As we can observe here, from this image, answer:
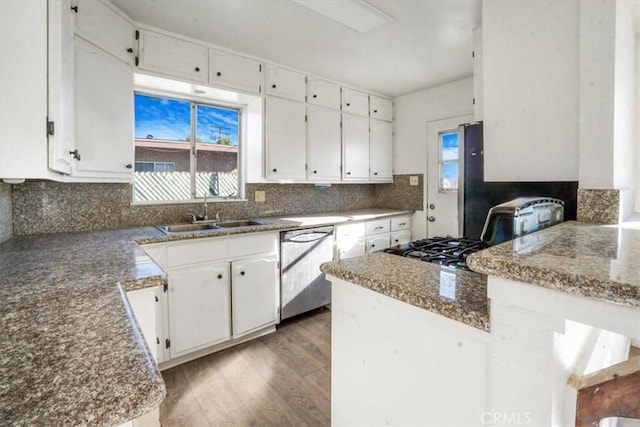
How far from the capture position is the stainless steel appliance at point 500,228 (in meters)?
1.02

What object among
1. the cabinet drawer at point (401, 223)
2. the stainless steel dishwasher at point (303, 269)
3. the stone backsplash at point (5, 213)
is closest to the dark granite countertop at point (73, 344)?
the stone backsplash at point (5, 213)

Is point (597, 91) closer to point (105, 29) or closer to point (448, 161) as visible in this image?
point (448, 161)

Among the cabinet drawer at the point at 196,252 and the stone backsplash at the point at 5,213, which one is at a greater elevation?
the stone backsplash at the point at 5,213

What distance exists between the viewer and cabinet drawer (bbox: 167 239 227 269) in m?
2.08

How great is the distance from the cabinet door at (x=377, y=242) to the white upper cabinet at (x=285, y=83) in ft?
5.52

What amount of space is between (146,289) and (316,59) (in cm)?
245

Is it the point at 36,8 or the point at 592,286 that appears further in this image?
the point at 36,8

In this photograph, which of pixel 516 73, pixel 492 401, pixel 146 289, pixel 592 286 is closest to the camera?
pixel 592 286

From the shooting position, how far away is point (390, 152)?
4.07m

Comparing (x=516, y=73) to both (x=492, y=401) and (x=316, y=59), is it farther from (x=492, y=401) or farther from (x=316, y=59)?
(x=316, y=59)

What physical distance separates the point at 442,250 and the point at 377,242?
223cm

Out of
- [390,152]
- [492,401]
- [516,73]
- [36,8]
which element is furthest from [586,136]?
[390,152]

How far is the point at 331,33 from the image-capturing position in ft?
7.71

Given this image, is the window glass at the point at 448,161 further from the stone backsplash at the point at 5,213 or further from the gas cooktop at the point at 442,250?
the stone backsplash at the point at 5,213
